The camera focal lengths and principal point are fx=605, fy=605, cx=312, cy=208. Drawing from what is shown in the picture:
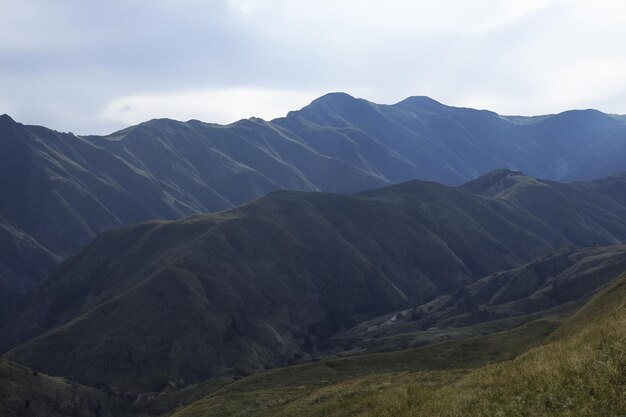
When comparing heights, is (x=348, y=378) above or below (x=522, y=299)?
above

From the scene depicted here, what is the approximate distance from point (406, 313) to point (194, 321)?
69.7m

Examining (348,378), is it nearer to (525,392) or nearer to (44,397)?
(525,392)

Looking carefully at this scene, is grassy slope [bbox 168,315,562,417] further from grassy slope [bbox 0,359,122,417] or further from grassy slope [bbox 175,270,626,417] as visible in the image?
grassy slope [bbox 0,359,122,417]

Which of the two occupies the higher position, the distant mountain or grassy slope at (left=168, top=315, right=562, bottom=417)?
grassy slope at (left=168, top=315, right=562, bottom=417)

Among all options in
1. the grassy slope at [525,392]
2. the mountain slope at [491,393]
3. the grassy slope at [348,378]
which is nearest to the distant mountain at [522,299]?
the grassy slope at [348,378]

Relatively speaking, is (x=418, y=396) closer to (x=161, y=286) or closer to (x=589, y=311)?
(x=589, y=311)

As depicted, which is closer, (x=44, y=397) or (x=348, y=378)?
(x=348, y=378)

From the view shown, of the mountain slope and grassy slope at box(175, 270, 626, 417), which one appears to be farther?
the mountain slope

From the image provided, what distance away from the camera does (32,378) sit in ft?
395

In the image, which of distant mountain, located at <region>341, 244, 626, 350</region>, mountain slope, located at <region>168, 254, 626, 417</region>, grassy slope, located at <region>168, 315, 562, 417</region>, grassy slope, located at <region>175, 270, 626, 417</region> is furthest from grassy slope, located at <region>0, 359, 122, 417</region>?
grassy slope, located at <region>175, 270, 626, 417</region>

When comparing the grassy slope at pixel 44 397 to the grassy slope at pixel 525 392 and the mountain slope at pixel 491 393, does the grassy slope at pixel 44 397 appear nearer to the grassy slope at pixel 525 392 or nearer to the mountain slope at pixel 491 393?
the mountain slope at pixel 491 393

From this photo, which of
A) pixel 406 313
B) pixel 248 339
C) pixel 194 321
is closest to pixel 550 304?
pixel 406 313

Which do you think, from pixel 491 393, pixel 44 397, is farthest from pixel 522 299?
pixel 491 393

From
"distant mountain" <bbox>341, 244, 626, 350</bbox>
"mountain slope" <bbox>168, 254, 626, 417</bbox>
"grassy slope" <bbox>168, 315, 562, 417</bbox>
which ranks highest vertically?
"mountain slope" <bbox>168, 254, 626, 417</bbox>
